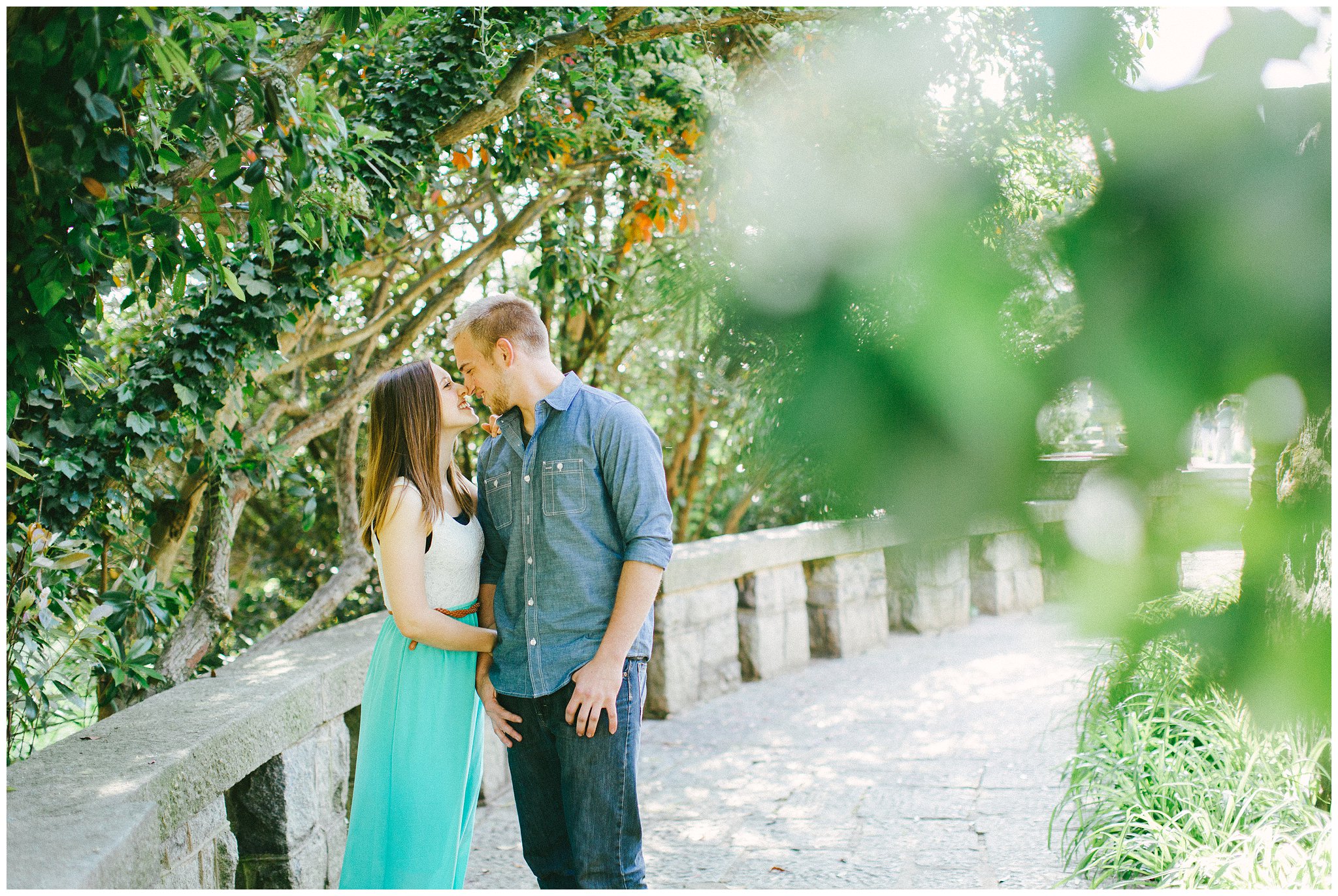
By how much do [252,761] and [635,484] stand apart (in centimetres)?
122

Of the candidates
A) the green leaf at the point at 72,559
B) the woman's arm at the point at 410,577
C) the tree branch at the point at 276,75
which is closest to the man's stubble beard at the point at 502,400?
the woman's arm at the point at 410,577

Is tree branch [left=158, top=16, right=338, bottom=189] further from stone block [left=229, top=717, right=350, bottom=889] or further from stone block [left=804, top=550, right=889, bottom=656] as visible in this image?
stone block [left=804, top=550, right=889, bottom=656]

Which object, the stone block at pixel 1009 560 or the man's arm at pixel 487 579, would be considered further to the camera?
the man's arm at pixel 487 579

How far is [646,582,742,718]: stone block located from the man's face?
103 inches

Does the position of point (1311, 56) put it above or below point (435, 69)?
below

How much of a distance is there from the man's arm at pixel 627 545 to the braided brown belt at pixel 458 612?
42 cm

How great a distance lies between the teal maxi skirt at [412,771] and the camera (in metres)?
2.15

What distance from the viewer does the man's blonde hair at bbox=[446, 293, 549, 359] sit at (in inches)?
87.0

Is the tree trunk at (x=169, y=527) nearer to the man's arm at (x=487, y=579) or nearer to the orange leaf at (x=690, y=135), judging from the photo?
the man's arm at (x=487, y=579)

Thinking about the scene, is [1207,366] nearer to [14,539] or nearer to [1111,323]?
[1111,323]

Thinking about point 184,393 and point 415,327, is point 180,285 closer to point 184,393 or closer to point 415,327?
point 184,393

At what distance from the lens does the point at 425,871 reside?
215 centimetres

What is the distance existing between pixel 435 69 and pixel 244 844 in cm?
237

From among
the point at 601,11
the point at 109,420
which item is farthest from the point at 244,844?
the point at 601,11
